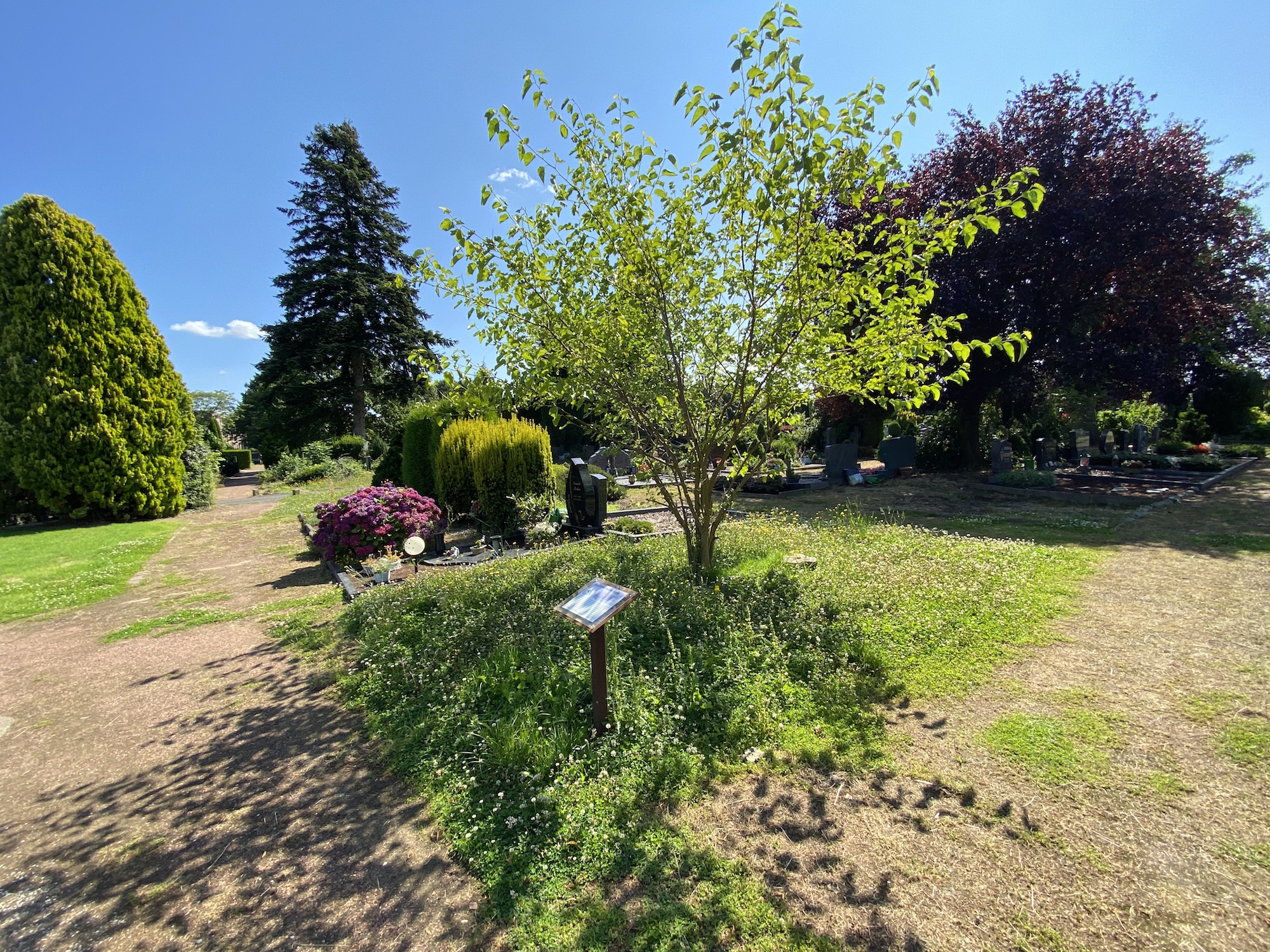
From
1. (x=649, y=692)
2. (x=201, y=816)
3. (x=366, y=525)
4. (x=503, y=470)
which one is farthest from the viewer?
(x=503, y=470)

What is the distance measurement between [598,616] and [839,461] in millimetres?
13975

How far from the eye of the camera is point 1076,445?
16672 millimetres

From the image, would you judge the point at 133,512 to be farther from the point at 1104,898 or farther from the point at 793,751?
the point at 1104,898

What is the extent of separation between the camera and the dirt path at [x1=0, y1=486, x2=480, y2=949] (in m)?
2.21

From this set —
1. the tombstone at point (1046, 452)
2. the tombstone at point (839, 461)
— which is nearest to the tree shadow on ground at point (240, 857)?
the tombstone at point (839, 461)

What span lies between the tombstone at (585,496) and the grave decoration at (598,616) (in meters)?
5.54

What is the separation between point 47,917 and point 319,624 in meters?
3.46

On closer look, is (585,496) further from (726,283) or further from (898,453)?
(898,453)

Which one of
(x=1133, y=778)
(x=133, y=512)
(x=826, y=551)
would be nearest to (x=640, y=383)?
(x=826, y=551)

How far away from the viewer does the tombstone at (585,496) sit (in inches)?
350

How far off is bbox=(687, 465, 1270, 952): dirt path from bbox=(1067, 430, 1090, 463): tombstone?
49.6 feet

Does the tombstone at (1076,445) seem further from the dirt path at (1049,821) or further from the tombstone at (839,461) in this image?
the dirt path at (1049,821)

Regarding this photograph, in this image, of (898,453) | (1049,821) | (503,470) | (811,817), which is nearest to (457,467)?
(503,470)

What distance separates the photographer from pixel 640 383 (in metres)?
4.72
